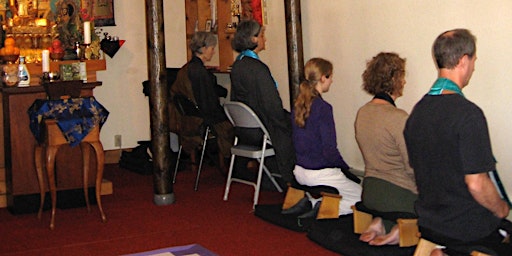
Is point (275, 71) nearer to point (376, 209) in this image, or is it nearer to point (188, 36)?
point (188, 36)

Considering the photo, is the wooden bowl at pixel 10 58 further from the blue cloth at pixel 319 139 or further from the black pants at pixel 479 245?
the black pants at pixel 479 245

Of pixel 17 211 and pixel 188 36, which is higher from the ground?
pixel 188 36

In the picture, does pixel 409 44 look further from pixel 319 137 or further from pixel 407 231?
pixel 407 231

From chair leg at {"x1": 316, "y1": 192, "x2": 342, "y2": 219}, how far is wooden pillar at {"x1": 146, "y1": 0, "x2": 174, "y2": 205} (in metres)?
1.61

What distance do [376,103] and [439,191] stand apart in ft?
3.69

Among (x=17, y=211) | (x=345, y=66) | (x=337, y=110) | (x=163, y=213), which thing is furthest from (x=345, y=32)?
(x=17, y=211)

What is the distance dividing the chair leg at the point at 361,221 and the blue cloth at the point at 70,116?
211 cm

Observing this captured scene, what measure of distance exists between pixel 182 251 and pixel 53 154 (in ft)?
4.64

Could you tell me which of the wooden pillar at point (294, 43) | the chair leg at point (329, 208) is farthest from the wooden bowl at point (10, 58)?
the chair leg at point (329, 208)

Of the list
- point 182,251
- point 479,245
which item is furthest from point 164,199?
point 479,245

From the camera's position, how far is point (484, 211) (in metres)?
3.44

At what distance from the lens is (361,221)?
4.86 metres

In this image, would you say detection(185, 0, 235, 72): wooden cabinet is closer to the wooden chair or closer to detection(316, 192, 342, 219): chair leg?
the wooden chair

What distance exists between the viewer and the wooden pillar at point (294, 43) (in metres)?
6.86
